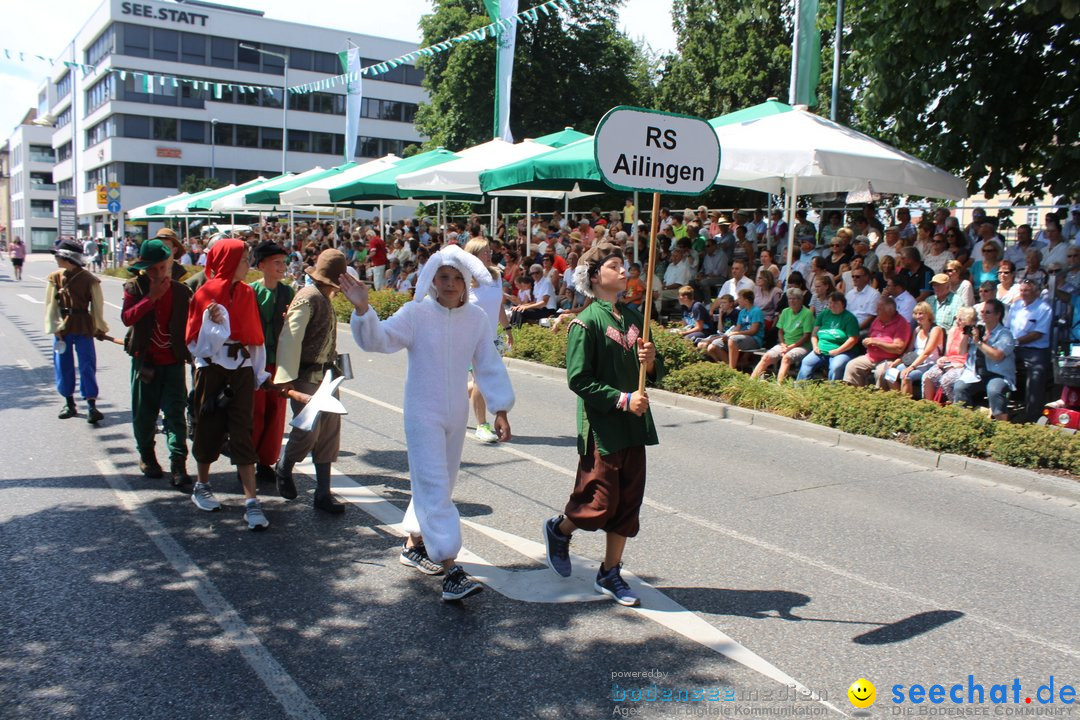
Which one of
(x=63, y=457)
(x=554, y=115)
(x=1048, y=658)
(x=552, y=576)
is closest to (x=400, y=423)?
(x=63, y=457)

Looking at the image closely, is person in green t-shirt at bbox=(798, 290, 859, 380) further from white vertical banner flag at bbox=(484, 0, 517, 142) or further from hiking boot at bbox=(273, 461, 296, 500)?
white vertical banner flag at bbox=(484, 0, 517, 142)

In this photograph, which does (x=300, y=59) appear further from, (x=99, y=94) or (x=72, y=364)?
(x=72, y=364)

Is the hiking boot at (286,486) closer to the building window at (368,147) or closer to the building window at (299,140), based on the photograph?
the building window at (299,140)

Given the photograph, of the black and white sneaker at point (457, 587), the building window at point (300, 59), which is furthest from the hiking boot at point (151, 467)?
the building window at point (300, 59)

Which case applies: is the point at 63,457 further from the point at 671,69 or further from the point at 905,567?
the point at 671,69

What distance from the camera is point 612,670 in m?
3.77

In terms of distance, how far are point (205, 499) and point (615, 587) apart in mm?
2960

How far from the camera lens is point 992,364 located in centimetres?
888

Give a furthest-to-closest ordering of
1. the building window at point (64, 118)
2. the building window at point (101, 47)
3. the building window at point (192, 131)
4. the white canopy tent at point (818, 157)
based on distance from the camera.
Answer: the building window at point (64, 118), the building window at point (192, 131), the building window at point (101, 47), the white canopy tent at point (818, 157)

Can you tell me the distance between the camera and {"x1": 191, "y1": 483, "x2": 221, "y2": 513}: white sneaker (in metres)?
5.82

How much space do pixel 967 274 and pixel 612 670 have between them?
834cm

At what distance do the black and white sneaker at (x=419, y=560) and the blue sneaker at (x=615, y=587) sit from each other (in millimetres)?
894

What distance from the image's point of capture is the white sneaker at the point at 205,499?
582cm

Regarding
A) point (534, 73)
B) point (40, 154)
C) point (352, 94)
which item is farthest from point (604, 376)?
point (40, 154)
